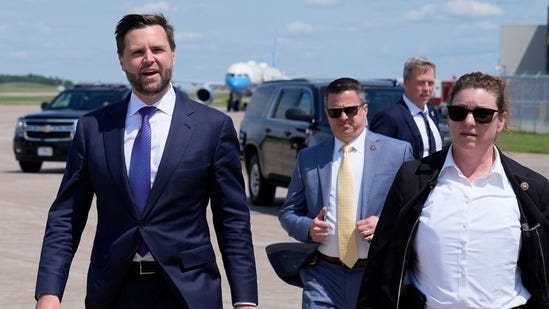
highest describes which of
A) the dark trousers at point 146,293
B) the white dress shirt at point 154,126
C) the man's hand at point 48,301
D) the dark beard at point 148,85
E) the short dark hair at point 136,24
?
the short dark hair at point 136,24

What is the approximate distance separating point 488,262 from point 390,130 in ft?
17.1

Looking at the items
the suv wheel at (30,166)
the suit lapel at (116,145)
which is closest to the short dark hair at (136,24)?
the suit lapel at (116,145)

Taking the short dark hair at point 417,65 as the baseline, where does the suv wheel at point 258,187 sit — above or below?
below

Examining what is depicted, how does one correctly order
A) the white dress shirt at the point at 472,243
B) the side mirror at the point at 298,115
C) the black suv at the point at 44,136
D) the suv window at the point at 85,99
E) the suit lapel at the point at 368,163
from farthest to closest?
the suv window at the point at 85,99, the black suv at the point at 44,136, the side mirror at the point at 298,115, the suit lapel at the point at 368,163, the white dress shirt at the point at 472,243

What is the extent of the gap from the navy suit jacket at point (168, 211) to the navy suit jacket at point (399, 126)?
180 inches

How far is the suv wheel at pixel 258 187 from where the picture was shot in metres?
18.9

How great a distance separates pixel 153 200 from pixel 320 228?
1.26m

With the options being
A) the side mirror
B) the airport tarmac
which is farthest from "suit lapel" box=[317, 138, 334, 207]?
the side mirror

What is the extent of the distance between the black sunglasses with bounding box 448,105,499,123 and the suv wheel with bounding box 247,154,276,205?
46.7 feet

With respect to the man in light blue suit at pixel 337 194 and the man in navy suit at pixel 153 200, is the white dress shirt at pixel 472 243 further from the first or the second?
the man in light blue suit at pixel 337 194

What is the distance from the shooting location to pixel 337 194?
621 centimetres

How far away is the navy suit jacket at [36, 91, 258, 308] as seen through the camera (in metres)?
4.96

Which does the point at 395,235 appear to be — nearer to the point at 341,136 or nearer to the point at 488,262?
the point at 488,262

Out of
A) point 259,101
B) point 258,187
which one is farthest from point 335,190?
point 259,101
